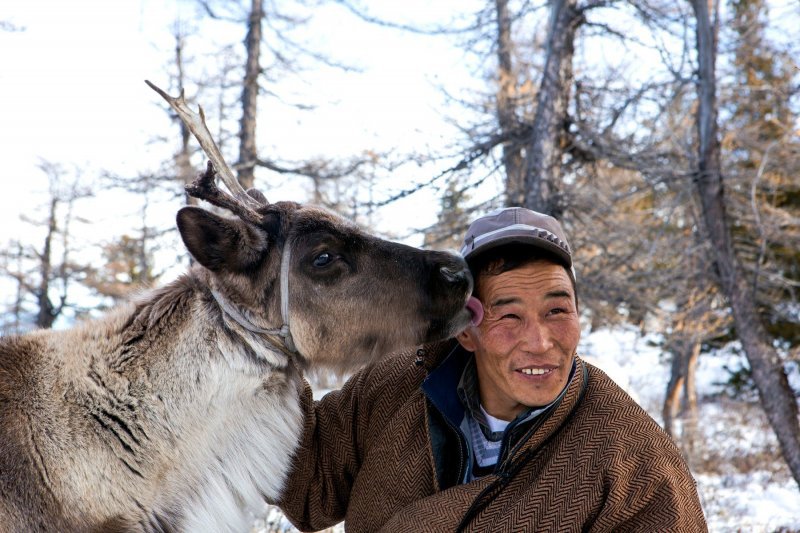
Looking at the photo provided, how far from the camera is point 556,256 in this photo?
2939mm

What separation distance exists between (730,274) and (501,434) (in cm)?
581

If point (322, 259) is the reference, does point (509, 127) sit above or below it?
above

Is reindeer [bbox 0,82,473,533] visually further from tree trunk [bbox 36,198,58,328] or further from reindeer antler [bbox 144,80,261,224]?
tree trunk [bbox 36,198,58,328]

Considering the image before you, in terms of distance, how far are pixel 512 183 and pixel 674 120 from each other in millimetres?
2148

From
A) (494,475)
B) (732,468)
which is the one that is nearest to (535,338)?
(494,475)

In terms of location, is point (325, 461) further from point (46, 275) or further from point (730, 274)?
point (46, 275)

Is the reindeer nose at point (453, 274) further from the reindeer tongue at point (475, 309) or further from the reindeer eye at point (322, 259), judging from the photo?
the reindeer eye at point (322, 259)

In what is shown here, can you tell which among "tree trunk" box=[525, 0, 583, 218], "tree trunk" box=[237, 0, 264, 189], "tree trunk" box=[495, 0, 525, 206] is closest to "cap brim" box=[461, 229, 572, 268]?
"tree trunk" box=[525, 0, 583, 218]

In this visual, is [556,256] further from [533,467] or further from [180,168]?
[180,168]

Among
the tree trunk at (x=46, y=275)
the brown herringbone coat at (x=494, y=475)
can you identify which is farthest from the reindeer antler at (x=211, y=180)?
the tree trunk at (x=46, y=275)

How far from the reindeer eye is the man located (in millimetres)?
607

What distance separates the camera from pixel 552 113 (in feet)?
28.9

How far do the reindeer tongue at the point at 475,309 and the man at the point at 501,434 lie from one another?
27 mm

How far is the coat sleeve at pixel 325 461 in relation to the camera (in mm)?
3314
